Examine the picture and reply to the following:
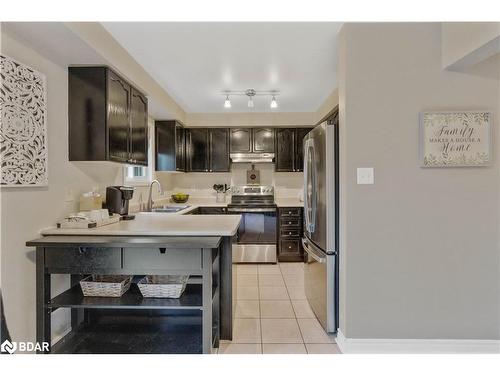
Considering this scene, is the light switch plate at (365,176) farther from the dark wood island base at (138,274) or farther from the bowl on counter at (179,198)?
the bowl on counter at (179,198)

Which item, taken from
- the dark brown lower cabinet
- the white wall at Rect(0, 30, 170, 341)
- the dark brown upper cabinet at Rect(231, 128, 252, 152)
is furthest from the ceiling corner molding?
the dark brown lower cabinet

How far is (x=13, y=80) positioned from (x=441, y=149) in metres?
2.86

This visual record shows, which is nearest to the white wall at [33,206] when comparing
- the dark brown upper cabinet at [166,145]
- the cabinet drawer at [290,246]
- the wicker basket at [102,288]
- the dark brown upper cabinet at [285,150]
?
the wicker basket at [102,288]

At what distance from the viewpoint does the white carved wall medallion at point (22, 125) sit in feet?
5.84

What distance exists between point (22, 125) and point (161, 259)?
125 cm

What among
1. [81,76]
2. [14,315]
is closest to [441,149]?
[81,76]

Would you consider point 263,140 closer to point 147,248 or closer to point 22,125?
point 147,248

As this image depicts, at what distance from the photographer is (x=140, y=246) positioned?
1.93m

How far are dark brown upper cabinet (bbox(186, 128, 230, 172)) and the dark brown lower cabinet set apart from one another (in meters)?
1.31

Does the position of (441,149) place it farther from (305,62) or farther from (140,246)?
(140,246)

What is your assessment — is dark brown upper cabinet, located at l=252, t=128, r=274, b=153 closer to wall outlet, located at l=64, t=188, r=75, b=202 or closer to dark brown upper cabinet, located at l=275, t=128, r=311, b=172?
dark brown upper cabinet, located at l=275, t=128, r=311, b=172

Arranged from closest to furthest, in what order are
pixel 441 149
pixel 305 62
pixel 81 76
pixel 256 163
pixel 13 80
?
pixel 13 80 → pixel 441 149 → pixel 81 76 → pixel 305 62 → pixel 256 163

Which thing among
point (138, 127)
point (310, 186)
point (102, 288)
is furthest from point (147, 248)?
point (138, 127)

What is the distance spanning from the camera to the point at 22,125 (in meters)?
1.90
